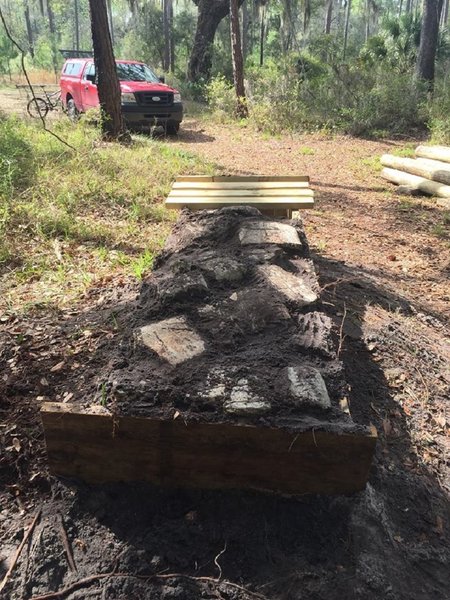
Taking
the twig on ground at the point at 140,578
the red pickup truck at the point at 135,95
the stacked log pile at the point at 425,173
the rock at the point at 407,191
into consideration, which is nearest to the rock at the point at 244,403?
the twig on ground at the point at 140,578

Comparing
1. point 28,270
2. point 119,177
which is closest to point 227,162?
point 119,177

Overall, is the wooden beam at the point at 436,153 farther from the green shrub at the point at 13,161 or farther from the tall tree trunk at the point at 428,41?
the tall tree trunk at the point at 428,41

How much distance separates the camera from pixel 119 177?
666 cm

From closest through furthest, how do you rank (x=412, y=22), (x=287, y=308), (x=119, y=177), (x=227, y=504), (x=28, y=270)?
(x=227, y=504) < (x=287, y=308) < (x=28, y=270) < (x=119, y=177) < (x=412, y=22)

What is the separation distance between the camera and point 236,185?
4445 millimetres

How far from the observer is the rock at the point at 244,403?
1.70 metres

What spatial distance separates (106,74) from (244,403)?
8824mm

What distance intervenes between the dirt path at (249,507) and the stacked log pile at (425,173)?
12.4ft

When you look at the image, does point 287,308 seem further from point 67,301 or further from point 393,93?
point 393,93

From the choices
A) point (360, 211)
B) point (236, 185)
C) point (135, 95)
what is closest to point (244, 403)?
point (236, 185)

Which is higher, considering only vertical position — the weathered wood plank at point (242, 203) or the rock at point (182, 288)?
the rock at point (182, 288)

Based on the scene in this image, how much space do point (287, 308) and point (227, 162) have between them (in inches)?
288

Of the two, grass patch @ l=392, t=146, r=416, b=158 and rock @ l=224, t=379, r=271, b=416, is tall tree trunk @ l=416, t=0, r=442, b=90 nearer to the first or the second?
grass patch @ l=392, t=146, r=416, b=158

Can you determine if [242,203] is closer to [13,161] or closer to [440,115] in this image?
[13,161]
